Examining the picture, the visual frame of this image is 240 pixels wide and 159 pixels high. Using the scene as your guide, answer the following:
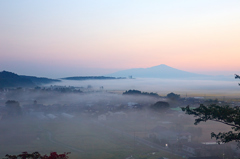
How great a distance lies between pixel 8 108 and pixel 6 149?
749 cm

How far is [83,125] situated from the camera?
10852 mm

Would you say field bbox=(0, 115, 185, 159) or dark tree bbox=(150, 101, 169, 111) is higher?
dark tree bbox=(150, 101, 169, 111)

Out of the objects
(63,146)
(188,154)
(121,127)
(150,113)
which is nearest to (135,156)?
(188,154)

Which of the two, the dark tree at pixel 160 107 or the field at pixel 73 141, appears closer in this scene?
the field at pixel 73 141

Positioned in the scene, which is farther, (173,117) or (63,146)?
(173,117)

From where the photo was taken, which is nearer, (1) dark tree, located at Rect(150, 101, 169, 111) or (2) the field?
(2) the field

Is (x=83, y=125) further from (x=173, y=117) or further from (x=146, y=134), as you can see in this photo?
(x=173, y=117)

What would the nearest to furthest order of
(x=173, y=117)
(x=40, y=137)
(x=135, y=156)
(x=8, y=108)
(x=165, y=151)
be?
(x=135, y=156)
(x=165, y=151)
(x=40, y=137)
(x=173, y=117)
(x=8, y=108)

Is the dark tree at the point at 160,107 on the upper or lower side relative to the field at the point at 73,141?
upper

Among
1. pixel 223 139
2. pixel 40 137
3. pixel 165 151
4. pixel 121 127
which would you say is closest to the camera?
pixel 223 139

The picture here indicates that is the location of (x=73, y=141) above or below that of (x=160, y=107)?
below

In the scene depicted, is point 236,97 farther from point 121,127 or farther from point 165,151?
point 165,151

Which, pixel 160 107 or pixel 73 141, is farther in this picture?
pixel 160 107

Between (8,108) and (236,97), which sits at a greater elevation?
(236,97)
